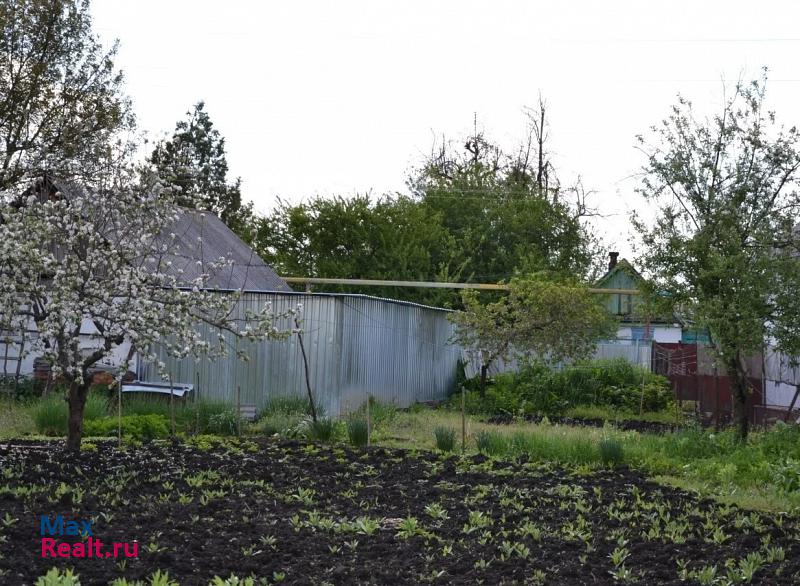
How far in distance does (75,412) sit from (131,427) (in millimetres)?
2208

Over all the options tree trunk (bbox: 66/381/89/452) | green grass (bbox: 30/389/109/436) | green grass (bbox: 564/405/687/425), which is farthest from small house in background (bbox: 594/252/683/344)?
tree trunk (bbox: 66/381/89/452)

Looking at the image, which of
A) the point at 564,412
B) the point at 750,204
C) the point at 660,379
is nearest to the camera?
the point at 750,204

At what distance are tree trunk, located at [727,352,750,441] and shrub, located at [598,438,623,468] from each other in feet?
Answer: 6.49

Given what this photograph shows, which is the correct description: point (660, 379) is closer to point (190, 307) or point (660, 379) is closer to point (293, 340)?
point (293, 340)

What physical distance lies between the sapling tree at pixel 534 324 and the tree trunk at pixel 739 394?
8732mm

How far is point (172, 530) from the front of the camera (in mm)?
6930

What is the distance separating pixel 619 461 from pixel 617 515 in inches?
123

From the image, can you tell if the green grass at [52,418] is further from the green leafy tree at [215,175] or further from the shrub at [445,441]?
the green leafy tree at [215,175]

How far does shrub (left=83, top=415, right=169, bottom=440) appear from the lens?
42.1 ft

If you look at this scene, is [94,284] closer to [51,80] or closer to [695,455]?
[695,455]

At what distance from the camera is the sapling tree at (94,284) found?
979 cm

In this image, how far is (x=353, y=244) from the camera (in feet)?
108

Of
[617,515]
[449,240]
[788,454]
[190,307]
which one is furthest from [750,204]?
[449,240]

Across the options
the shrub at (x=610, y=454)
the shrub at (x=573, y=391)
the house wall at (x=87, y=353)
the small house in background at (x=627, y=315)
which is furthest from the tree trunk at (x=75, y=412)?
the small house in background at (x=627, y=315)
